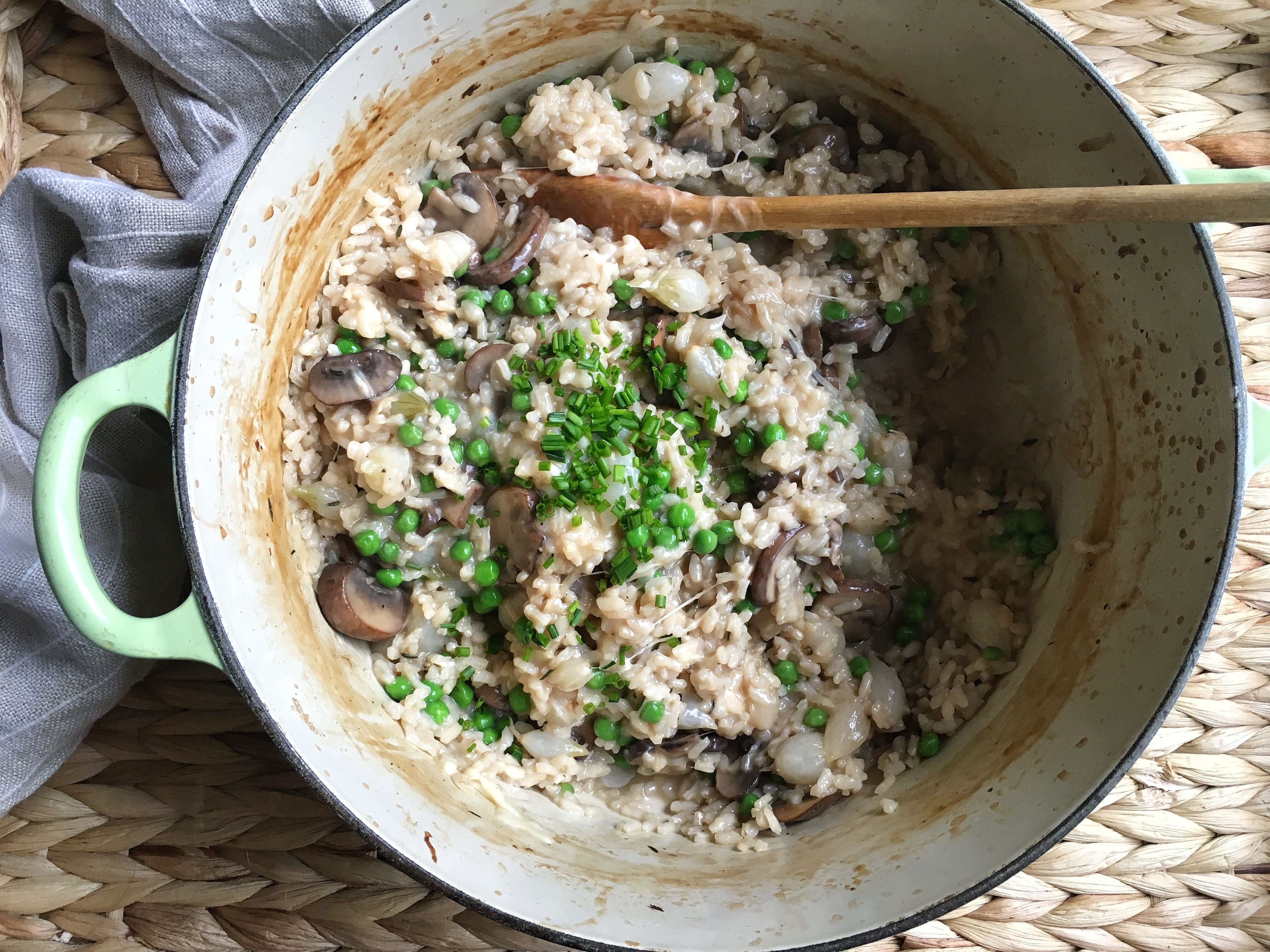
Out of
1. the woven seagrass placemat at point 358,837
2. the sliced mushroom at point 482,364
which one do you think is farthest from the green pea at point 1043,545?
the sliced mushroom at point 482,364

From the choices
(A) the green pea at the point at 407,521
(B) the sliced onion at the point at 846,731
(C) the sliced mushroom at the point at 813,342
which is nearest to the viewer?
(A) the green pea at the point at 407,521

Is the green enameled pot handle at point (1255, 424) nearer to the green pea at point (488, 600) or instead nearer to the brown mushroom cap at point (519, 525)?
the brown mushroom cap at point (519, 525)

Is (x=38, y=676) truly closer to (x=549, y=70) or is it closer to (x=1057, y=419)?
(x=549, y=70)

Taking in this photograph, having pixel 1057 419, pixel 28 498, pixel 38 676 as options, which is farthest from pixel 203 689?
pixel 1057 419

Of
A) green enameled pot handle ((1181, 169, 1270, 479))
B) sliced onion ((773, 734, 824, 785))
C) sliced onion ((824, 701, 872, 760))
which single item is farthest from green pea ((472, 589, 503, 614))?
green enameled pot handle ((1181, 169, 1270, 479))

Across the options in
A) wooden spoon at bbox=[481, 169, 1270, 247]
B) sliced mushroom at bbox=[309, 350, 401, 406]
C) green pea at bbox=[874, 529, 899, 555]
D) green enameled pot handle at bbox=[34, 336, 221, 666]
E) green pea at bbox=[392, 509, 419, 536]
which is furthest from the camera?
green pea at bbox=[874, 529, 899, 555]

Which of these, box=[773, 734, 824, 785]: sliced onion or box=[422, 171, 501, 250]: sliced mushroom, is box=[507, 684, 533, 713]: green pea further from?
box=[422, 171, 501, 250]: sliced mushroom
